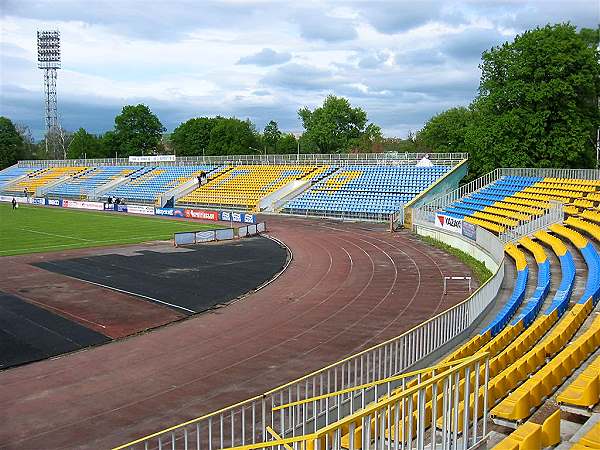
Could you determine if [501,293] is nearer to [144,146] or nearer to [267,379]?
[267,379]

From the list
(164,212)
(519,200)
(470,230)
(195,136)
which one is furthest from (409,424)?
(195,136)

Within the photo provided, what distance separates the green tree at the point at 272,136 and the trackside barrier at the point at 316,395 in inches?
4122

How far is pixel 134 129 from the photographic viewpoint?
373 feet

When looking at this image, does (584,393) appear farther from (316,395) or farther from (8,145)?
(8,145)

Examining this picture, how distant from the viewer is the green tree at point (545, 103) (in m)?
40.2

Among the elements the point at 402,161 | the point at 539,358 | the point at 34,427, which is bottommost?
the point at 34,427

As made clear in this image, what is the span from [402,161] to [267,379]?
46062 millimetres

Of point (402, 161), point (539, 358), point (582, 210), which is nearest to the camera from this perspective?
point (539, 358)

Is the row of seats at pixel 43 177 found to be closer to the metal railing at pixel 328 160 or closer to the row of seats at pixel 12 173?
the metal railing at pixel 328 160

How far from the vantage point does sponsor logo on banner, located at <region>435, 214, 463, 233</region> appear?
106ft

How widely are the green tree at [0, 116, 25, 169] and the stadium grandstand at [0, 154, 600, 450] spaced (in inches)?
1869

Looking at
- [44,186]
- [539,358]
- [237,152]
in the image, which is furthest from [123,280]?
[237,152]

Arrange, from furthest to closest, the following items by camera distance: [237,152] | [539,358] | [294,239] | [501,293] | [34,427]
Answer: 1. [237,152]
2. [294,239]
3. [501,293]
4. [34,427]
5. [539,358]

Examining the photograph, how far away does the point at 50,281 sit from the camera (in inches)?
968
